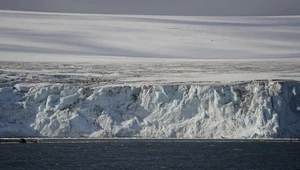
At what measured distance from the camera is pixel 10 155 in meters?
46.5

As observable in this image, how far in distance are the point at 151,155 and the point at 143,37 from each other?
108 feet

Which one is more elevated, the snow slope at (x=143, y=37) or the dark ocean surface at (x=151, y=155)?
the snow slope at (x=143, y=37)

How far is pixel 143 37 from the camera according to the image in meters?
78.8

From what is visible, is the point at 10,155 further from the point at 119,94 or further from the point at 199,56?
the point at 199,56

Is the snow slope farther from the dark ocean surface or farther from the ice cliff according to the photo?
the dark ocean surface

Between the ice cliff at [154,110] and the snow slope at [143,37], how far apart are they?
11326 millimetres

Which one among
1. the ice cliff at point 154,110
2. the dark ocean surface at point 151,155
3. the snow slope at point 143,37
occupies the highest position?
the snow slope at point 143,37

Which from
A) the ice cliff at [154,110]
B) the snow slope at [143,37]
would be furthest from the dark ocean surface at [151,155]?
the snow slope at [143,37]

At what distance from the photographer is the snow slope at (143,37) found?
2813 inches

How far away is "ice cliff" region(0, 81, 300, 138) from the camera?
51312mm

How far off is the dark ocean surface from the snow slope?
49.3ft

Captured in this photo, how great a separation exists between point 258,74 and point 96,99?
10.5 metres

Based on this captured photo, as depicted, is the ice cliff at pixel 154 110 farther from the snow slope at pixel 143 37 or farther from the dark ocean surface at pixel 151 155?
the snow slope at pixel 143 37

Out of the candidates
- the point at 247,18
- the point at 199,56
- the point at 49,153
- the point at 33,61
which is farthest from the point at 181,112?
the point at 247,18
